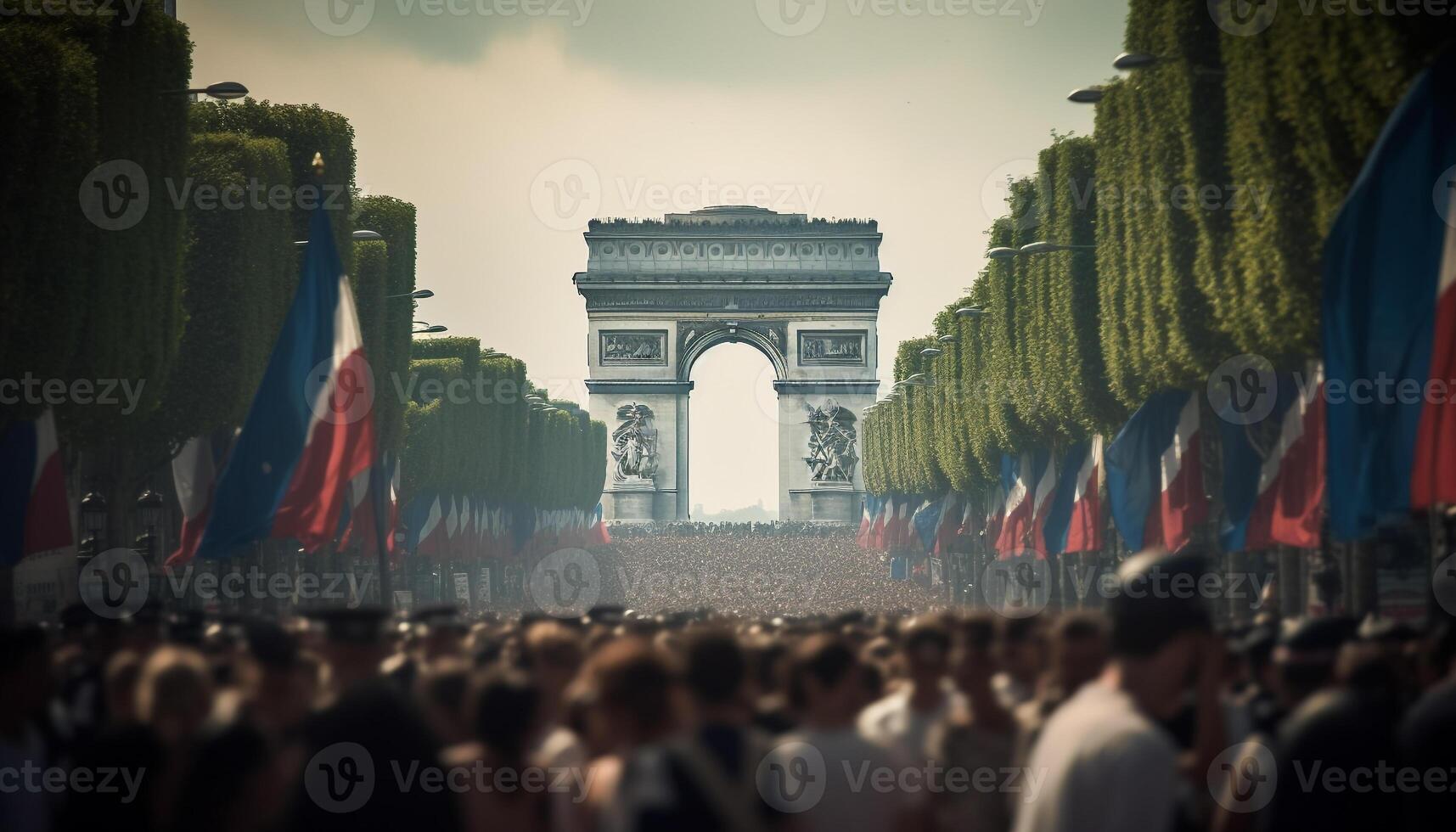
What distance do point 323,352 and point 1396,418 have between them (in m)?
14.2

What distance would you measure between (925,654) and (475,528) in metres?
60.6

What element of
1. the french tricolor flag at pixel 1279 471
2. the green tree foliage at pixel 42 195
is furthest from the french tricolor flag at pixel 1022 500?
the green tree foliage at pixel 42 195

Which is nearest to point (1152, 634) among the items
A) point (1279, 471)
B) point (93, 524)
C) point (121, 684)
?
point (121, 684)

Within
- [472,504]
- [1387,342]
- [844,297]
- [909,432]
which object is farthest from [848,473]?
[1387,342]

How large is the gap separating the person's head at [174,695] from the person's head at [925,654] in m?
3.46

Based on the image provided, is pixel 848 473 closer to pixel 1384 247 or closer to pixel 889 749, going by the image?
pixel 1384 247

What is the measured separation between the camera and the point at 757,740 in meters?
7.43

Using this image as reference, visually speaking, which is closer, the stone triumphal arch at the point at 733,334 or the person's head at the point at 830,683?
the person's head at the point at 830,683

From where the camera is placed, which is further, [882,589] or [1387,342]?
[882,589]

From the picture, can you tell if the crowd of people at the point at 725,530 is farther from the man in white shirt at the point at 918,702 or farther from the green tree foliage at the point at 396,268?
the man in white shirt at the point at 918,702

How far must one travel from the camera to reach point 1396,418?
54.6 feet

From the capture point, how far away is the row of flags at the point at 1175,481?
2641 cm

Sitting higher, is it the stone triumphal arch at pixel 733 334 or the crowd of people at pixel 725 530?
the stone triumphal arch at pixel 733 334

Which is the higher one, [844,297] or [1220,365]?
[844,297]
